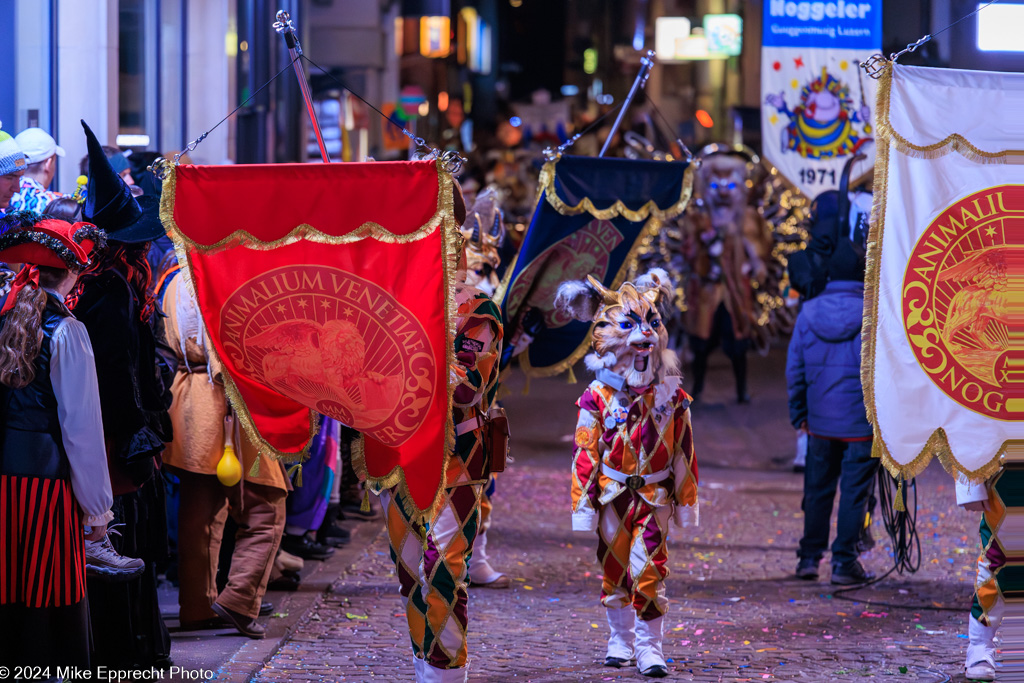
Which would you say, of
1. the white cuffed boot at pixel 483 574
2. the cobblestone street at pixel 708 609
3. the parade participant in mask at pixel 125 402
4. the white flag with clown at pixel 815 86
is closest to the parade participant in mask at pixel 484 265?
the white cuffed boot at pixel 483 574

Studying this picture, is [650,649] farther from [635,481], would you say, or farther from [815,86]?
[815,86]

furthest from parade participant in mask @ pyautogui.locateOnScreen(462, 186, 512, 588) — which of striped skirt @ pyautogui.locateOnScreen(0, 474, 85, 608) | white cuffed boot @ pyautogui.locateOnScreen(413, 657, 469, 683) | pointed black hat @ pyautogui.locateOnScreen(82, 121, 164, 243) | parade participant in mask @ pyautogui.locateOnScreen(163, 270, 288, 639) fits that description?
striped skirt @ pyautogui.locateOnScreen(0, 474, 85, 608)

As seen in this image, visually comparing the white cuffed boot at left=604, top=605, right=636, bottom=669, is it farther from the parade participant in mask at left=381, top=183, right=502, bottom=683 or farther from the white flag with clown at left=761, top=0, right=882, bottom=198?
the white flag with clown at left=761, top=0, right=882, bottom=198

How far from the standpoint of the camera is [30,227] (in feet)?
15.4

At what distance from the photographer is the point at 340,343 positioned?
4.72 metres

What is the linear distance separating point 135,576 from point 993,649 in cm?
367

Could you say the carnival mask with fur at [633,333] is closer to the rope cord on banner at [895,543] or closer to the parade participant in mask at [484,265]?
the parade participant in mask at [484,265]

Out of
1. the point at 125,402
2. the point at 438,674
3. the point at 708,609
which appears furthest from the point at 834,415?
the point at 125,402

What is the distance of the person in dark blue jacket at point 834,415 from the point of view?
7.52 m

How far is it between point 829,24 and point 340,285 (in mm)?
7996

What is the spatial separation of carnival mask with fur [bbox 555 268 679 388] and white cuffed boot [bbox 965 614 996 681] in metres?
1.74

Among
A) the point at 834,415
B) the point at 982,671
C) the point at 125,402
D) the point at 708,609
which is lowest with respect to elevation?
the point at 708,609

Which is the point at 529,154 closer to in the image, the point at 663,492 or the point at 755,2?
the point at 755,2

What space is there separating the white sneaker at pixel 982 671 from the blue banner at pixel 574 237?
109 inches
